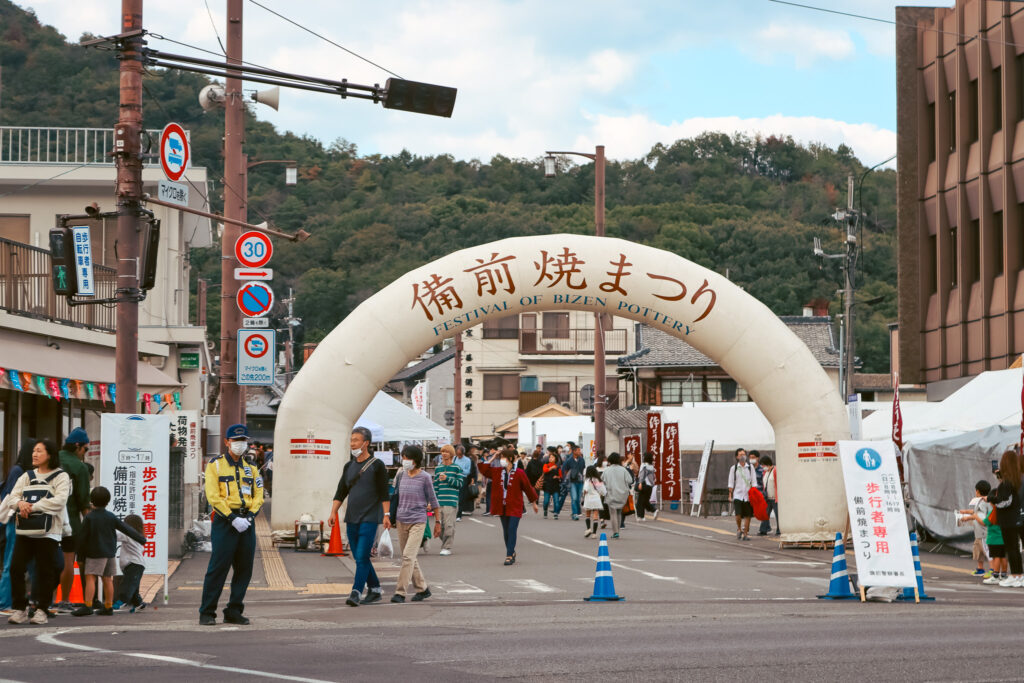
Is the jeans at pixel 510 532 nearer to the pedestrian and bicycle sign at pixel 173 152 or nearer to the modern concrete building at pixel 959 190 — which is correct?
the pedestrian and bicycle sign at pixel 173 152

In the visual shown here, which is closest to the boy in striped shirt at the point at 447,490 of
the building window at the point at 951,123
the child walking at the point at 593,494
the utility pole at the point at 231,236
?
the utility pole at the point at 231,236

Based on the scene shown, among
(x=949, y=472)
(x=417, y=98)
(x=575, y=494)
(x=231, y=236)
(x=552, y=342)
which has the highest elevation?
(x=552, y=342)

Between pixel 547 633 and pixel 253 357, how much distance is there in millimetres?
10470

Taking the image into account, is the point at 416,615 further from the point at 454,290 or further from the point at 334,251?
the point at 334,251

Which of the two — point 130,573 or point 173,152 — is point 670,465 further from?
point 130,573

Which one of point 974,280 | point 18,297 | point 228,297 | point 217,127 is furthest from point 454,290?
point 217,127

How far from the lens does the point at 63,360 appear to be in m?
20.3

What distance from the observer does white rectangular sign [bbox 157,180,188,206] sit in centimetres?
1530

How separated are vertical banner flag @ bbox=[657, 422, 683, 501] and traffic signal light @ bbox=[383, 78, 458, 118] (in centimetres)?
2028

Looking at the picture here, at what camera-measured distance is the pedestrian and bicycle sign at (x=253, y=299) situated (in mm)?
20797

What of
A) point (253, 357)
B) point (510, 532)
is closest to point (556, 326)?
point (253, 357)

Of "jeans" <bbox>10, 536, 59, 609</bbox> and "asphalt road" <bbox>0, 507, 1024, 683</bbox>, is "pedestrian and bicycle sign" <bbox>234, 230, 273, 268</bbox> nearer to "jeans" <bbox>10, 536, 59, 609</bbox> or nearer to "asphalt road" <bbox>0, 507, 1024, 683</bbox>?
"asphalt road" <bbox>0, 507, 1024, 683</bbox>

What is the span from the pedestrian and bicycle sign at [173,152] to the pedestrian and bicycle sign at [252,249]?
15.8ft

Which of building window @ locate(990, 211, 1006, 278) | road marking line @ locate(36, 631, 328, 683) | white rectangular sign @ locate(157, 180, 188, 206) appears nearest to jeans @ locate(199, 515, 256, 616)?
road marking line @ locate(36, 631, 328, 683)
